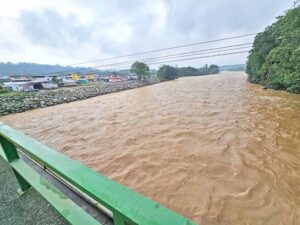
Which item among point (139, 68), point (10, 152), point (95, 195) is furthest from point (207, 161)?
point (139, 68)

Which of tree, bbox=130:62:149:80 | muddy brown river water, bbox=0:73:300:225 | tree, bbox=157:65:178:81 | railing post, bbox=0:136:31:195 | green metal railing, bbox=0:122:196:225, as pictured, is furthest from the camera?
tree, bbox=157:65:178:81

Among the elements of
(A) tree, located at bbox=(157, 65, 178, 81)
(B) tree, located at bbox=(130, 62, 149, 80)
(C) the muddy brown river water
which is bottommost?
(C) the muddy brown river water

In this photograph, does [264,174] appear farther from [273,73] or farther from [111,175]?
[273,73]

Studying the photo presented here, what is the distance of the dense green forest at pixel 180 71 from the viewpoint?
44.6 metres

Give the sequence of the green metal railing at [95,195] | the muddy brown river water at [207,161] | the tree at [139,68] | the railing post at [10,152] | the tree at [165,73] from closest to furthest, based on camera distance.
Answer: the green metal railing at [95,195] < the railing post at [10,152] < the muddy brown river water at [207,161] < the tree at [139,68] < the tree at [165,73]

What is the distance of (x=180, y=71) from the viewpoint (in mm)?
62250

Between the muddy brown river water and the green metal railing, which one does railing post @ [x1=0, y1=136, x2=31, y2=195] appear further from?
the muddy brown river water

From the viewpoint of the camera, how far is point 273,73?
1445 centimetres

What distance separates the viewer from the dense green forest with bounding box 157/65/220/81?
146 feet

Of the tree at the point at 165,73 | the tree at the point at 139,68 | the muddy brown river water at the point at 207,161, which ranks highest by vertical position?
the tree at the point at 139,68

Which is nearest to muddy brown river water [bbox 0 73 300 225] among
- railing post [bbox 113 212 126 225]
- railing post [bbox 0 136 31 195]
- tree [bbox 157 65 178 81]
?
railing post [bbox 0 136 31 195]

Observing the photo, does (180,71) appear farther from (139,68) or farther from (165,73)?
(139,68)

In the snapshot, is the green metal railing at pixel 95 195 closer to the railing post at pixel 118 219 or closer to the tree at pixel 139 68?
the railing post at pixel 118 219

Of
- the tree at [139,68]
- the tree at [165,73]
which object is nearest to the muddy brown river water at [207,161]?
the tree at [139,68]
